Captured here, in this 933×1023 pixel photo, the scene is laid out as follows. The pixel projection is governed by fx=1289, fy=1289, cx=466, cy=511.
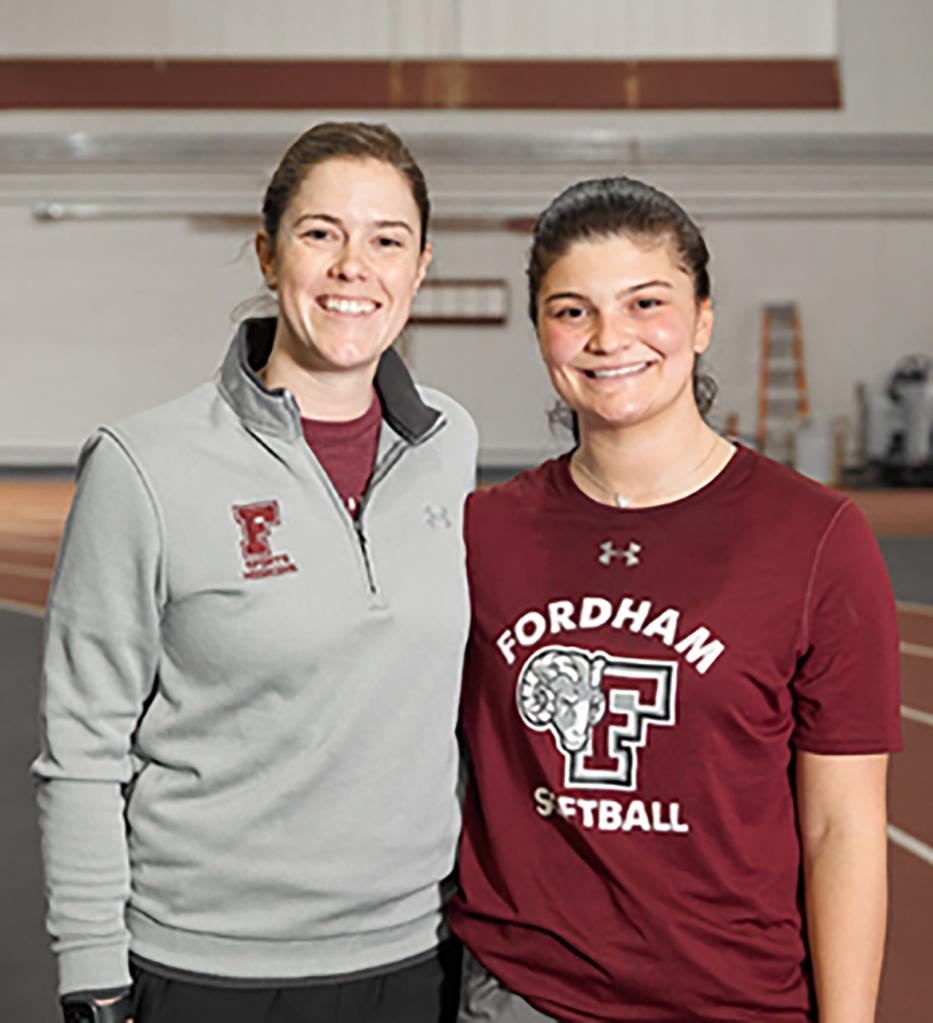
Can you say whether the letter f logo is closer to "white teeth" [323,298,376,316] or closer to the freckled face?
"white teeth" [323,298,376,316]

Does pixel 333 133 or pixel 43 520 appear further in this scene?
pixel 43 520

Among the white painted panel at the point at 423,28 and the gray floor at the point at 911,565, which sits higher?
the white painted panel at the point at 423,28

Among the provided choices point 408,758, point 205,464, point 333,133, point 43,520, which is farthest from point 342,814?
point 43,520

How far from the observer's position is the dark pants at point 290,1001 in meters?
1.84

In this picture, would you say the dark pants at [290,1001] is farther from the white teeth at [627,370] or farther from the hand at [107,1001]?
the white teeth at [627,370]

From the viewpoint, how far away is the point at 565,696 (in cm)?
175

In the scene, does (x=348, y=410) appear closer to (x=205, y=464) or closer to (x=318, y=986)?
(x=205, y=464)

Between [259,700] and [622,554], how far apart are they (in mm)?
548

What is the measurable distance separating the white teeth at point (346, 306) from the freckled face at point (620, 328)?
0.28 m

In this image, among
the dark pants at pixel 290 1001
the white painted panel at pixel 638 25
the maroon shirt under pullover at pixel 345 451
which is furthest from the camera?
the white painted panel at pixel 638 25

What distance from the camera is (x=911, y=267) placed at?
1714cm

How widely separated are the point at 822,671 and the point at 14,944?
119 inches

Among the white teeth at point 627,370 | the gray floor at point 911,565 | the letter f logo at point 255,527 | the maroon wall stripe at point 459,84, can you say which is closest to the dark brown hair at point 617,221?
the white teeth at point 627,370

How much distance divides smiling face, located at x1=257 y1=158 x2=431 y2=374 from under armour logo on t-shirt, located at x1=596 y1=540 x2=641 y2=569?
0.47 m
